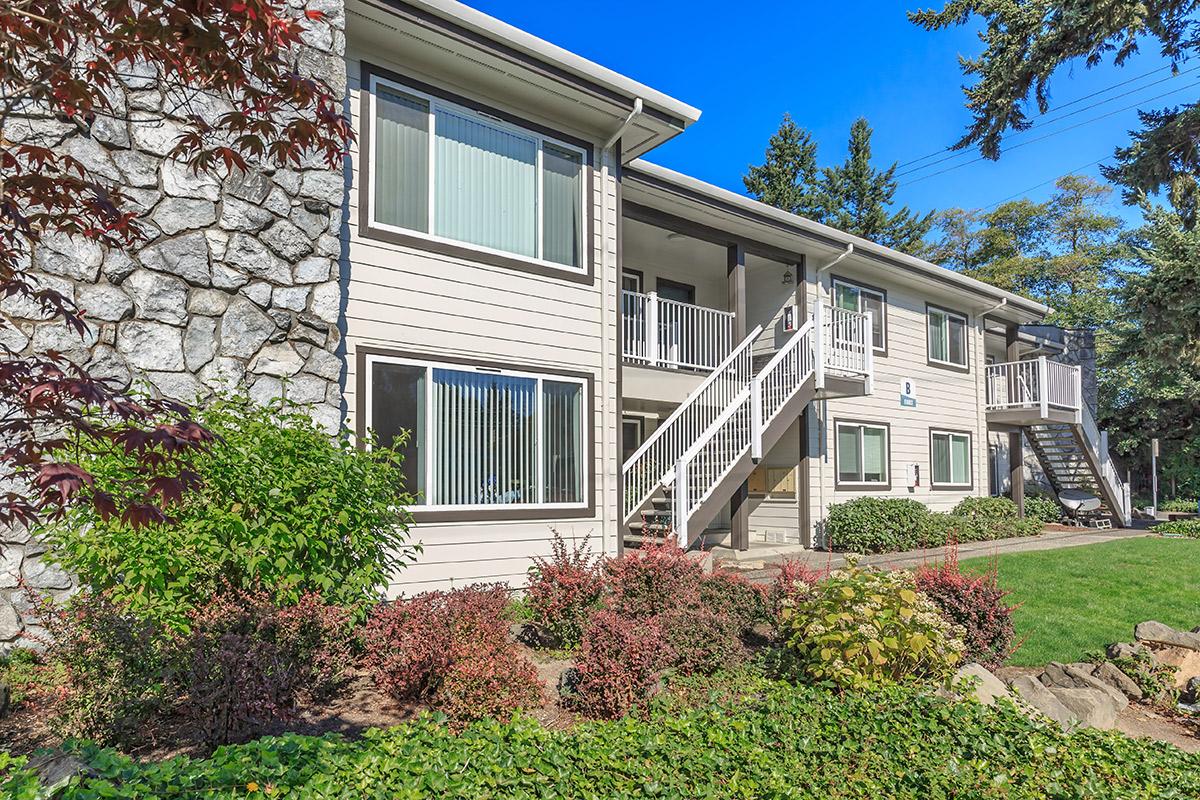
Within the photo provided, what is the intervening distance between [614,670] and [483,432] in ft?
13.8

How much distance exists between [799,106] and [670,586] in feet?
92.1

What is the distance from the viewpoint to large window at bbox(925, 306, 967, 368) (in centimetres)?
1766

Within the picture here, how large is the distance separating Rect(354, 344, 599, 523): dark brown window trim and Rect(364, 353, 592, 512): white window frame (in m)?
0.01

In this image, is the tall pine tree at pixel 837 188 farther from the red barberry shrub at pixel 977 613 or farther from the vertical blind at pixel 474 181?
the red barberry shrub at pixel 977 613

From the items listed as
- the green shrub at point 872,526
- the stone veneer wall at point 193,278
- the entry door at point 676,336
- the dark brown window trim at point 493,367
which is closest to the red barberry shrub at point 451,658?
the stone veneer wall at point 193,278

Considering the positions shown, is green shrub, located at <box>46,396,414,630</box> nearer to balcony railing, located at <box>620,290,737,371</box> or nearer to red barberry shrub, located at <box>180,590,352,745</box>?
red barberry shrub, located at <box>180,590,352,745</box>

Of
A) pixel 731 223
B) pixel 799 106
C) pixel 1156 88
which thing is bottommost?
pixel 731 223

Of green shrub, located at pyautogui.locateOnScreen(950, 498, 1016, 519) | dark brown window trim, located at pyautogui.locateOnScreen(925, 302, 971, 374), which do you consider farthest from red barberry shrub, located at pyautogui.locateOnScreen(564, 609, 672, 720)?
dark brown window trim, located at pyautogui.locateOnScreen(925, 302, 971, 374)

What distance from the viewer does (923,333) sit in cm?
1727

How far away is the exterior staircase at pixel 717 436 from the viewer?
10148mm

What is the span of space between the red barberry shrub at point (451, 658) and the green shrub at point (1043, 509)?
736 inches

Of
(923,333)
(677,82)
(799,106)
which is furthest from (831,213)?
(923,333)

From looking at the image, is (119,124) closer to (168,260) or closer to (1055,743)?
(168,260)

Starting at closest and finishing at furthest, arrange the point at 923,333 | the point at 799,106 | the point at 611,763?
the point at 611,763 < the point at 923,333 < the point at 799,106
